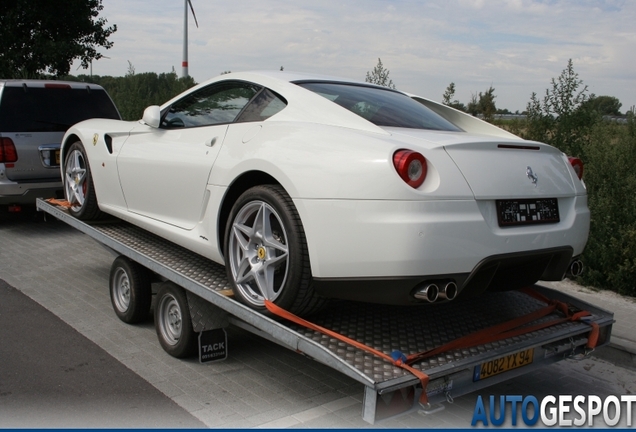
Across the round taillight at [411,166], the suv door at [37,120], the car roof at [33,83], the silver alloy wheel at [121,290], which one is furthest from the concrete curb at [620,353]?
the car roof at [33,83]

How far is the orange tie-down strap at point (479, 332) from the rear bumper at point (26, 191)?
568cm

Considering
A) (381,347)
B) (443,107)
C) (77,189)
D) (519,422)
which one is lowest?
(519,422)

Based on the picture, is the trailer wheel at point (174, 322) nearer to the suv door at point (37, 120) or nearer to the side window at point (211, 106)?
the side window at point (211, 106)

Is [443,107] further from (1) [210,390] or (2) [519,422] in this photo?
(1) [210,390]

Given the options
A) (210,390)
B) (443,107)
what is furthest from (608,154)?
(210,390)

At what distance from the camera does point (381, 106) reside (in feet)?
14.3

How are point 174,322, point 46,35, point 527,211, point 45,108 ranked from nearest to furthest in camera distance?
1. point 527,211
2. point 174,322
3. point 45,108
4. point 46,35

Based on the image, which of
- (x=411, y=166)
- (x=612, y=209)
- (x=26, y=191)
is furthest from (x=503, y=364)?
(x=26, y=191)

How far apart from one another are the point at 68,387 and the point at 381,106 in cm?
271

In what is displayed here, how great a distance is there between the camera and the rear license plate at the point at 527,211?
350 centimetres

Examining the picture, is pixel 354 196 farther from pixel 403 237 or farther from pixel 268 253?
pixel 268 253

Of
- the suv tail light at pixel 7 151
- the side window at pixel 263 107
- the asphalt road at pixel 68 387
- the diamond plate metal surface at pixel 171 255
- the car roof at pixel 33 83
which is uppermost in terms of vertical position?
the car roof at pixel 33 83

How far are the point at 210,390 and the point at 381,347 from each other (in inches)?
48.9

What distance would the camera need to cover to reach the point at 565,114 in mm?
7621
